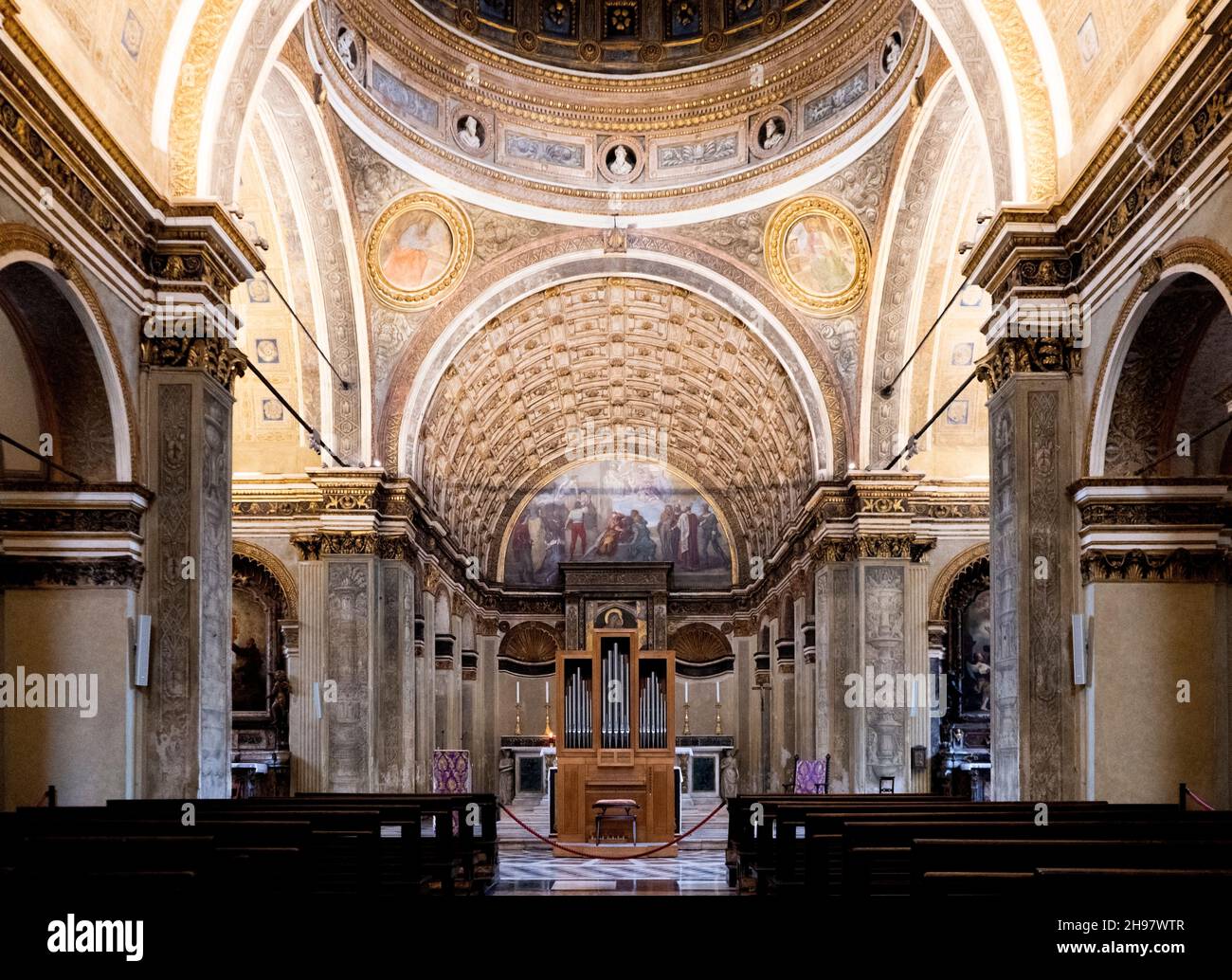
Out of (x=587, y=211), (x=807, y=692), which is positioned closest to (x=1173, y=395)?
(x=587, y=211)

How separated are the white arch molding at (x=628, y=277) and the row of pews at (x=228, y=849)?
13.1 meters

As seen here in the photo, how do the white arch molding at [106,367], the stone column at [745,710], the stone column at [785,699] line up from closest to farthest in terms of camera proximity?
the white arch molding at [106,367] < the stone column at [785,699] < the stone column at [745,710]

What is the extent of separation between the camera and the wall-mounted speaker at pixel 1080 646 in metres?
12.8

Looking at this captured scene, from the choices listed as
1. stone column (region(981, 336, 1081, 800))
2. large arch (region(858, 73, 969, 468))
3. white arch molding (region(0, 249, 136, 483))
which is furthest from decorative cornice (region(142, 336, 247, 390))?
large arch (region(858, 73, 969, 468))

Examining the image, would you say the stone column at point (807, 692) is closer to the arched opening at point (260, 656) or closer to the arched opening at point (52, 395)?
the arched opening at point (260, 656)

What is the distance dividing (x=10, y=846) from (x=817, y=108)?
19.1m

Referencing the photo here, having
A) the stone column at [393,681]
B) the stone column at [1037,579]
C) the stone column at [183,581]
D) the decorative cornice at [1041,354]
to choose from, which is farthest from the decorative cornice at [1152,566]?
the stone column at [393,681]

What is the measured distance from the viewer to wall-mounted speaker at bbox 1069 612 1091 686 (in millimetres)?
12812

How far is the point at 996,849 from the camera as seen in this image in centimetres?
694

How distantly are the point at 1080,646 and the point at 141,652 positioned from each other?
27.6ft

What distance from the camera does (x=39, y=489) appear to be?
40.9ft

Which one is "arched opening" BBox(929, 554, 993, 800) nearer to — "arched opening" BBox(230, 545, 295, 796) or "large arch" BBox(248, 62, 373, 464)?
"large arch" BBox(248, 62, 373, 464)

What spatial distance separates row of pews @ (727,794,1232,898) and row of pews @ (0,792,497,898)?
2740 mm
